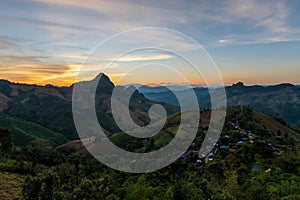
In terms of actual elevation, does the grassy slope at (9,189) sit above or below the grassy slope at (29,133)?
above

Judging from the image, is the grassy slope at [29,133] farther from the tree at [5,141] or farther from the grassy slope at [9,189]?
the grassy slope at [9,189]

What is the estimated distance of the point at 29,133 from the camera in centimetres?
9425

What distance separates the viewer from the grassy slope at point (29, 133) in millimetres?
86375

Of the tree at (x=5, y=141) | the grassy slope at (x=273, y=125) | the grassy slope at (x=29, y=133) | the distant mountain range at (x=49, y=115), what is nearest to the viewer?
the tree at (x=5, y=141)

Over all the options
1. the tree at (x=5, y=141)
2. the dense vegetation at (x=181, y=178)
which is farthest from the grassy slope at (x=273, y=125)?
the tree at (x=5, y=141)

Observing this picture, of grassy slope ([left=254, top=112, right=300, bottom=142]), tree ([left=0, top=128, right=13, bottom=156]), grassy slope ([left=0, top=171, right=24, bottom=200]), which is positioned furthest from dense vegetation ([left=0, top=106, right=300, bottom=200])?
grassy slope ([left=254, top=112, right=300, bottom=142])

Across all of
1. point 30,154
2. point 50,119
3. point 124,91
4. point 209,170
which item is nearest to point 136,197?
point 124,91

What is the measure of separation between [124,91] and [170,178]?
1866cm

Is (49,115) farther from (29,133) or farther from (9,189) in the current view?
(9,189)

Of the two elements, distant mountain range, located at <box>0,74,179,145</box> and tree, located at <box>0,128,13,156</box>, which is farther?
distant mountain range, located at <box>0,74,179,145</box>

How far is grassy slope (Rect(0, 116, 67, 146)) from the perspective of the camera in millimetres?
86375

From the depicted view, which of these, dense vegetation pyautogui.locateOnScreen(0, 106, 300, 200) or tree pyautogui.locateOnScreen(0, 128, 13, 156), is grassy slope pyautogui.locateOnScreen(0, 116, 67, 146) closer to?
dense vegetation pyautogui.locateOnScreen(0, 106, 300, 200)

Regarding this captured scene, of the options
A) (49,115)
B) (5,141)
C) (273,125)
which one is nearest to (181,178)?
(5,141)

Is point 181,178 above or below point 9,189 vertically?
below
